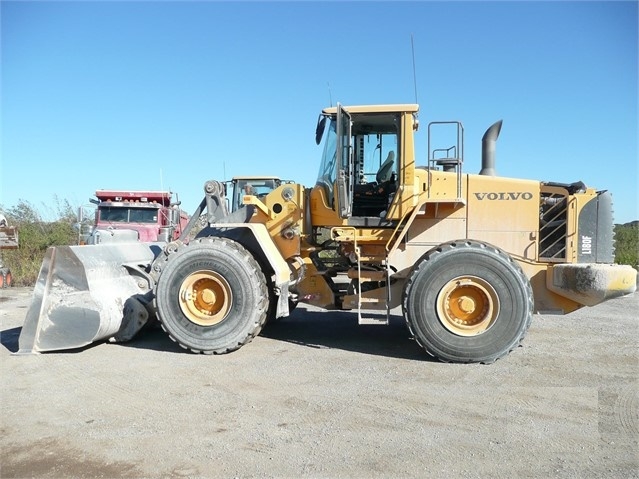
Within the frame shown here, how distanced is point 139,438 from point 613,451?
3.15 m

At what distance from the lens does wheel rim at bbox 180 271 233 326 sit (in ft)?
19.5

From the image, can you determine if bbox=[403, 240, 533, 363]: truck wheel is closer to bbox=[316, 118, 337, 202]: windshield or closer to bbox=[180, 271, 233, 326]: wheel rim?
bbox=[316, 118, 337, 202]: windshield

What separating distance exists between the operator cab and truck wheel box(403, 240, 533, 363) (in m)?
1.10

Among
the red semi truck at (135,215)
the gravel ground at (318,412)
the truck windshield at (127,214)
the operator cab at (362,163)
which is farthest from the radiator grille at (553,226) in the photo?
the truck windshield at (127,214)

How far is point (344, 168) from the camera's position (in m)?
6.05

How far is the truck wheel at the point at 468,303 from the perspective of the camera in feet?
17.7

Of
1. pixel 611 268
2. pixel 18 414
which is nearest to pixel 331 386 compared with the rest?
pixel 18 414

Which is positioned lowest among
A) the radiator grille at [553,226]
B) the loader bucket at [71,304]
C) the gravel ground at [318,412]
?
the gravel ground at [318,412]

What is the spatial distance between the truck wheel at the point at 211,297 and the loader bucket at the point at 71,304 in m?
0.64

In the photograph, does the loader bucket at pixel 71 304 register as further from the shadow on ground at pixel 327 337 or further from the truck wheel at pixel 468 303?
the truck wheel at pixel 468 303

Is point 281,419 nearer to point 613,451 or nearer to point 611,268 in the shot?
point 613,451

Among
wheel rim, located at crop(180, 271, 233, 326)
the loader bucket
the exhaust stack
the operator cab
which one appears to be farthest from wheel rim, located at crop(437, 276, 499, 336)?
the loader bucket

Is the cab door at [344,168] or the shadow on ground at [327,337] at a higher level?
the cab door at [344,168]

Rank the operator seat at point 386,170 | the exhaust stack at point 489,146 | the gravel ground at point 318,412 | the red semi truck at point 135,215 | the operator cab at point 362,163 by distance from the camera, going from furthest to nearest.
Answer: the red semi truck at point 135,215, the exhaust stack at point 489,146, the operator seat at point 386,170, the operator cab at point 362,163, the gravel ground at point 318,412
